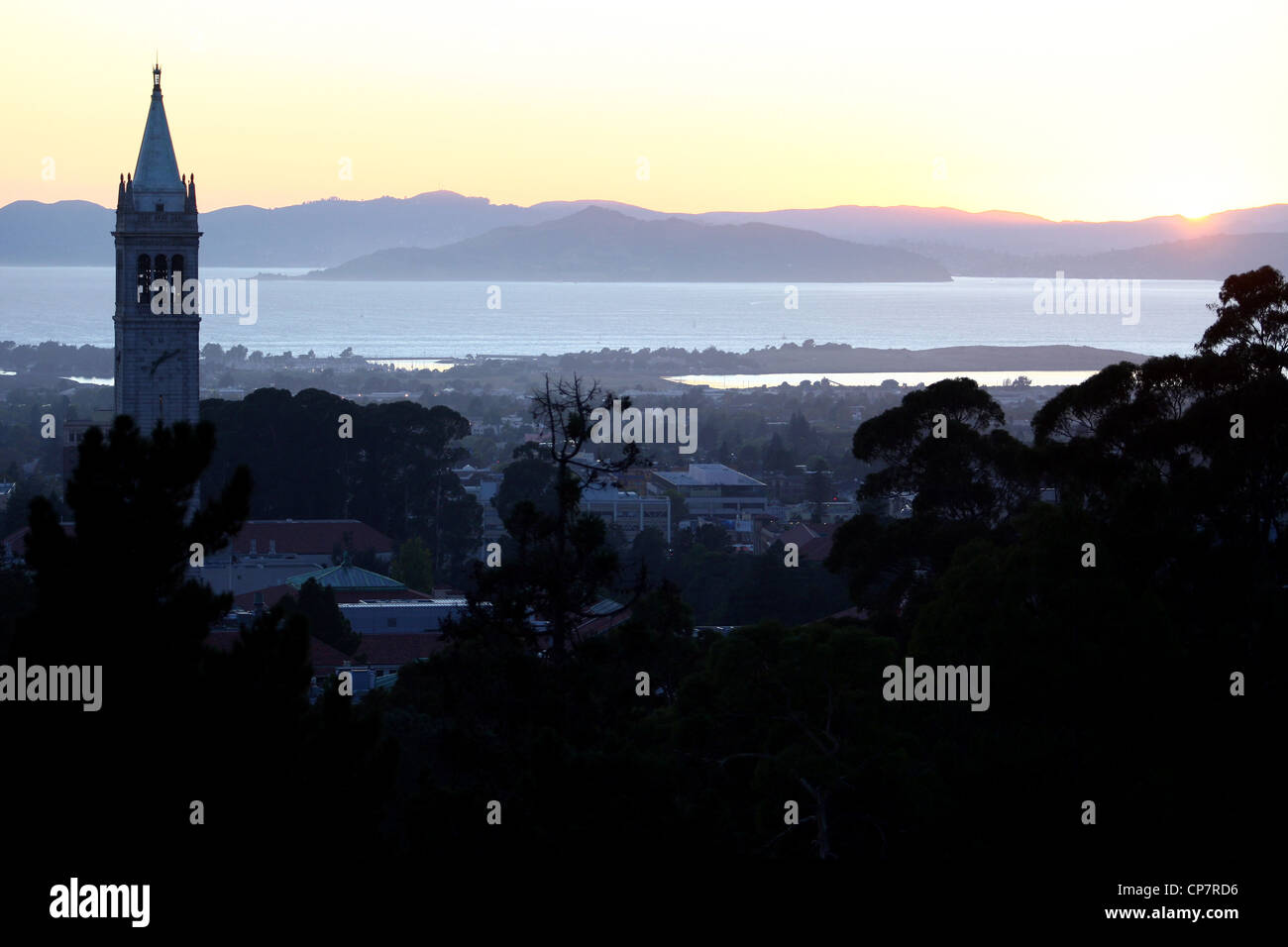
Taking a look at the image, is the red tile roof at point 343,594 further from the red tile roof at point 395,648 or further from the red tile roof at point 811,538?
the red tile roof at point 811,538

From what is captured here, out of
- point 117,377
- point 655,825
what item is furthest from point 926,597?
point 117,377

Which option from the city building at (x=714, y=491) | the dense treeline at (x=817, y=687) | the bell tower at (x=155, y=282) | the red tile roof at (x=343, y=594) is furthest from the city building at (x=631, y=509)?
the dense treeline at (x=817, y=687)

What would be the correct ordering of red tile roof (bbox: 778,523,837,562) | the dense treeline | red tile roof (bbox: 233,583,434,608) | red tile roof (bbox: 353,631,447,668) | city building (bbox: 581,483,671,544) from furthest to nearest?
city building (bbox: 581,483,671,544), red tile roof (bbox: 778,523,837,562), red tile roof (bbox: 233,583,434,608), red tile roof (bbox: 353,631,447,668), the dense treeline

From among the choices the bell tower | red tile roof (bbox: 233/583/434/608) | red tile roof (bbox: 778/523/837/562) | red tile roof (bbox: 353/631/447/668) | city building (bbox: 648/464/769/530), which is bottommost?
red tile roof (bbox: 353/631/447/668)

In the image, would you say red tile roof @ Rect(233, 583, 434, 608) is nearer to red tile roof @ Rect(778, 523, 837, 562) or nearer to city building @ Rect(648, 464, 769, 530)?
red tile roof @ Rect(778, 523, 837, 562)

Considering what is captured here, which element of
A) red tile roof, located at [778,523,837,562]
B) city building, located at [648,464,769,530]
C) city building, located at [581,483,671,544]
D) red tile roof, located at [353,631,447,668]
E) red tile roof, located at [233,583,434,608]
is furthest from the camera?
city building, located at [648,464,769,530]

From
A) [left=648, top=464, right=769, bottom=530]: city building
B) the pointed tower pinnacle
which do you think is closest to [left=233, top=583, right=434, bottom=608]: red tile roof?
the pointed tower pinnacle

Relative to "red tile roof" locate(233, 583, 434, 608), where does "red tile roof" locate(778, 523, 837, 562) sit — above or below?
above

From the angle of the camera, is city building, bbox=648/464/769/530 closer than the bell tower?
No
